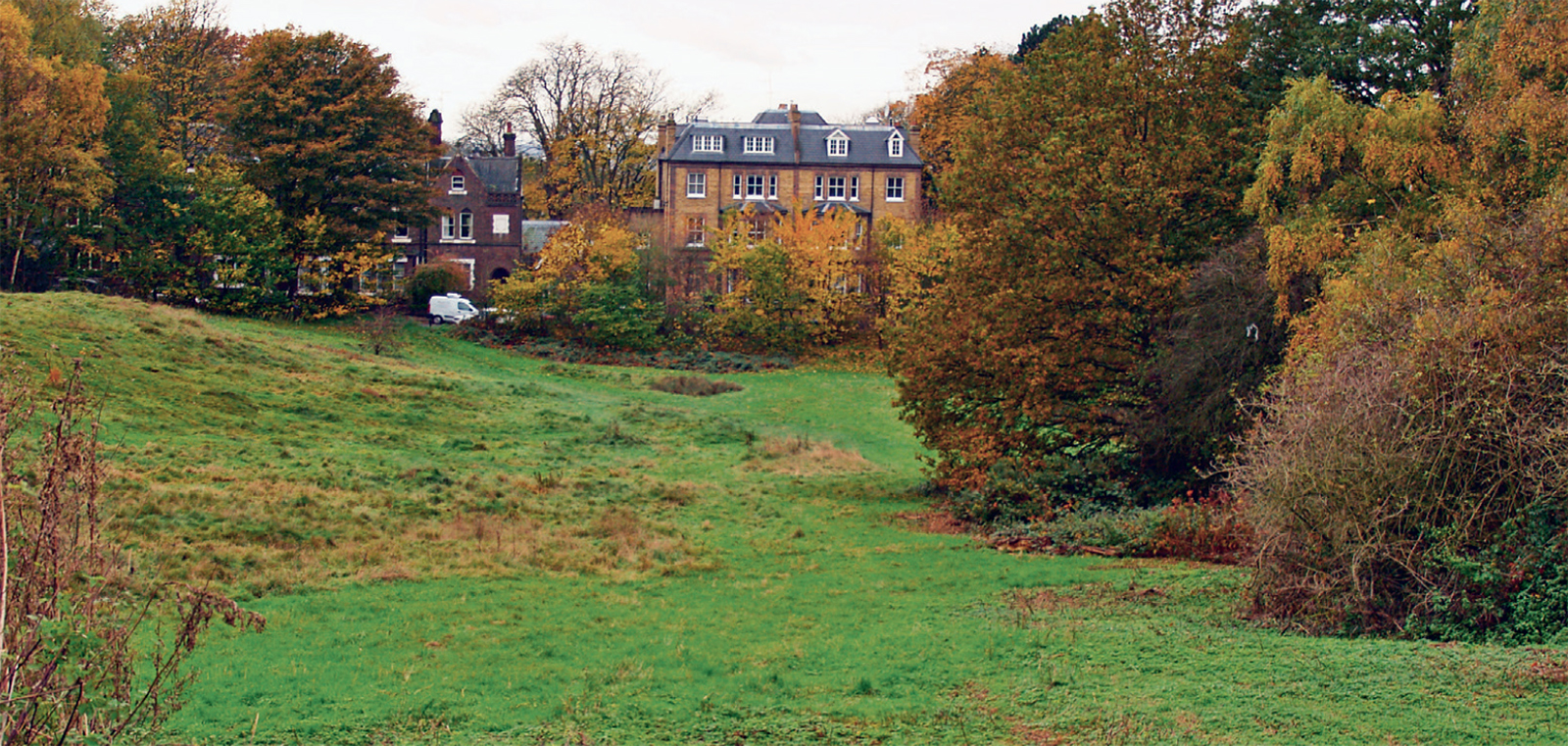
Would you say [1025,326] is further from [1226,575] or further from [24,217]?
[24,217]

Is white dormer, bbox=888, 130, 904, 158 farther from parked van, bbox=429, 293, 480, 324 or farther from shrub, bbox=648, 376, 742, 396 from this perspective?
shrub, bbox=648, 376, 742, 396

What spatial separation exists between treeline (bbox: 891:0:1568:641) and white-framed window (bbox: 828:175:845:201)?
44558 millimetres

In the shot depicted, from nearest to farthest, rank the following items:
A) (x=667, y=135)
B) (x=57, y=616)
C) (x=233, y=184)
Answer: (x=57, y=616) < (x=233, y=184) < (x=667, y=135)

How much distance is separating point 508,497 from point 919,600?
10.5 meters

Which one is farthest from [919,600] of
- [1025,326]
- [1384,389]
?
[1025,326]

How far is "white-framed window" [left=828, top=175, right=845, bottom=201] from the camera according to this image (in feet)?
247

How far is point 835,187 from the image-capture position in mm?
75250

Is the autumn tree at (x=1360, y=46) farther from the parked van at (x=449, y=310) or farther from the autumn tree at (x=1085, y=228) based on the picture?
the parked van at (x=449, y=310)

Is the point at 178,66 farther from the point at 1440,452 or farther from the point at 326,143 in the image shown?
the point at 1440,452

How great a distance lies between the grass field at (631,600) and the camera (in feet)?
31.5

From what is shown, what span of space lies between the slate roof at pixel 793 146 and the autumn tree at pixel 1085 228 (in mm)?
48758

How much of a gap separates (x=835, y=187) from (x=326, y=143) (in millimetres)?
30491

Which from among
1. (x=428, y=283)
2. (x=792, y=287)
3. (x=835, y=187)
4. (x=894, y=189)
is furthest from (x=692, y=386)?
(x=894, y=189)

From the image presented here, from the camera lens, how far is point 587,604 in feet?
53.3
